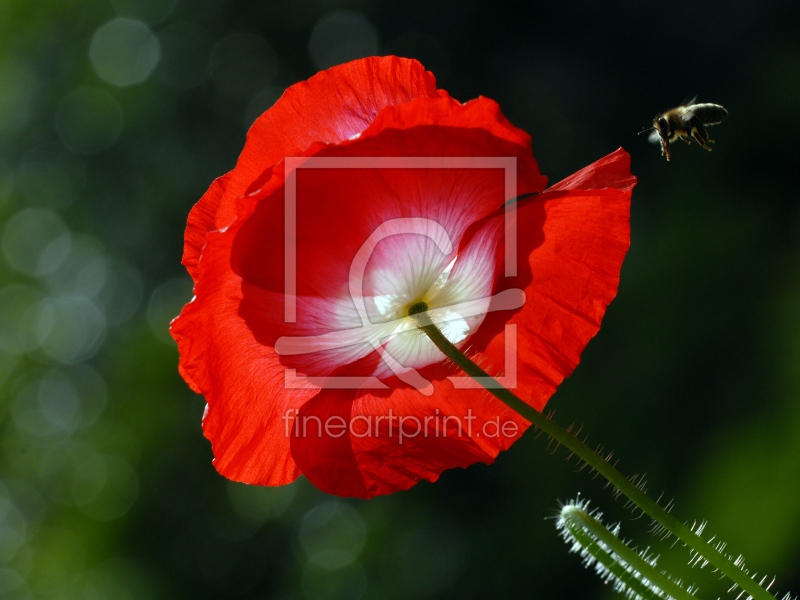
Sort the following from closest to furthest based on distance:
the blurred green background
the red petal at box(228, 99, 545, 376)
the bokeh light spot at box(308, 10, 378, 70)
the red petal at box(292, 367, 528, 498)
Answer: the red petal at box(228, 99, 545, 376) < the red petal at box(292, 367, 528, 498) < the blurred green background < the bokeh light spot at box(308, 10, 378, 70)

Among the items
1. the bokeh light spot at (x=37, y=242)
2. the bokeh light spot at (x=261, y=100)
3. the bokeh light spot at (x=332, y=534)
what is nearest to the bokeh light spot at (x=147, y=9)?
the bokeh light spot at (x=261, y=100)

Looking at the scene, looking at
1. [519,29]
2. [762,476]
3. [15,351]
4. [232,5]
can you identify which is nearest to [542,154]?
[519,29]

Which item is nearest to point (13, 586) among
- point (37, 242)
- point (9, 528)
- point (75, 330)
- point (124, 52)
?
point (9, 528)

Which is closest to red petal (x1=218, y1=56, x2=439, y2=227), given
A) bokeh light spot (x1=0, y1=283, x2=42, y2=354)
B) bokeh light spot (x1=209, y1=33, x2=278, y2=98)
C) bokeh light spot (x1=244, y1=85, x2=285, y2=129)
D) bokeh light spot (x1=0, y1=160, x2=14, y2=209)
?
bokeh light spot (x1=244, y1=85, x2=285, y2=129)

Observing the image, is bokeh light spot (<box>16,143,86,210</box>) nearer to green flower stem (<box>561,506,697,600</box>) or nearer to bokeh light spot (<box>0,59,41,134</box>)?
bokeh light spot (<box>0,59,41,134</box>)

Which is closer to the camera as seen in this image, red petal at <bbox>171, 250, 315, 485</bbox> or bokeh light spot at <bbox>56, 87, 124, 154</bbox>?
red petal at <bbox>171, 250, 315, 485</bbox>

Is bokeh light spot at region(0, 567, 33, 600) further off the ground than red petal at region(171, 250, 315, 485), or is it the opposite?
red petal at region(171, 250, 315, 485)
